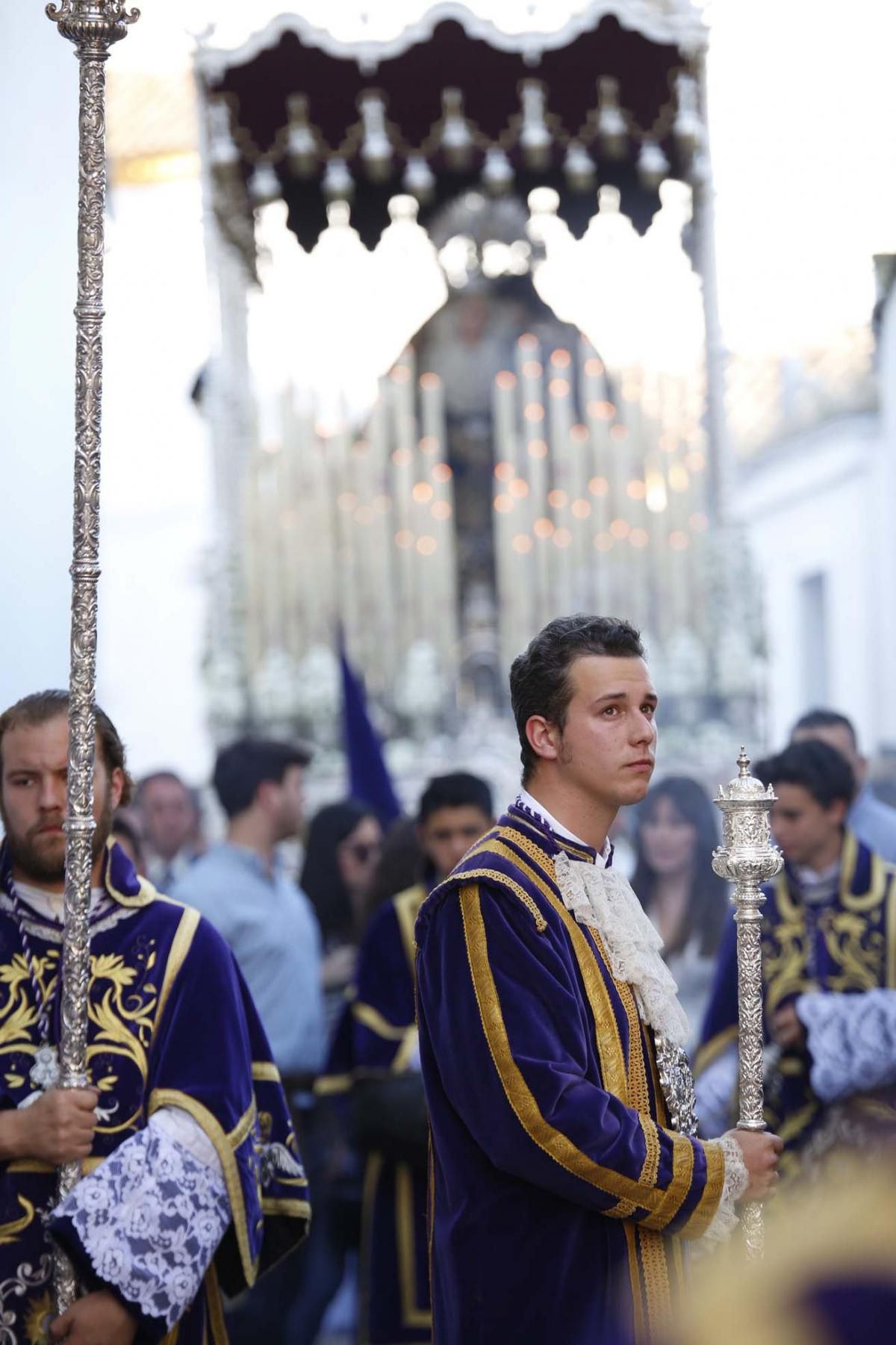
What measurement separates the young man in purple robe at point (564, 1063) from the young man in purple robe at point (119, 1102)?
15.2 inches

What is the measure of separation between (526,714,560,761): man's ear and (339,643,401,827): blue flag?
12.6 feet

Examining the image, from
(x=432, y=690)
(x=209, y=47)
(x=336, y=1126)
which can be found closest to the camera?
(x=336, y=1126)

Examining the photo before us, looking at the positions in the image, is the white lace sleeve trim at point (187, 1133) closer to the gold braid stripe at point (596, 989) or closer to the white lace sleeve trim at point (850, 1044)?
the gold braid stripe at point (596, 989)

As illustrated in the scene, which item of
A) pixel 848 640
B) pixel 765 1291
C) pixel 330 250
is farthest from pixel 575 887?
pixel 848 640

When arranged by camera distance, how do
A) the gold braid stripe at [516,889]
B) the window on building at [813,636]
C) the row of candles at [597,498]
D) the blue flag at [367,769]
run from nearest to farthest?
the gold braid stripe at [516,889]
the blue flag at [367,769]
the row of candles at [597,498]
the window on building at [813,636]

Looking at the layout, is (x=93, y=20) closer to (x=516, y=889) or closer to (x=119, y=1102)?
(x=516, y=889)

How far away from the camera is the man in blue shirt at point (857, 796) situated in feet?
15.4

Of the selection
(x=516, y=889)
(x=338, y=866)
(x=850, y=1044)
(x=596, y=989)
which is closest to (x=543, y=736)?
(x=516, y=889)

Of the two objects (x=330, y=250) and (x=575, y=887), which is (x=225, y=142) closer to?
(x=330, y=250)

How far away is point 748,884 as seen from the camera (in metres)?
2.43

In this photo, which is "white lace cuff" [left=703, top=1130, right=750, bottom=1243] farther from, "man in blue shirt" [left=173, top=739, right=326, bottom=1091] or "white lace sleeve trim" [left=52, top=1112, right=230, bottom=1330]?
"man in blue shirt" [left=173, top=739, right=326, bottom=1091]

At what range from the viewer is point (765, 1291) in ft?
2.71

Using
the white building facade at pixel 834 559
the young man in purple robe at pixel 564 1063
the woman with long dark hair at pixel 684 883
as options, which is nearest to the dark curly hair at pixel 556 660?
the young man in purple robe at pixel 564 1063

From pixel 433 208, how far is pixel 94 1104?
587cm
